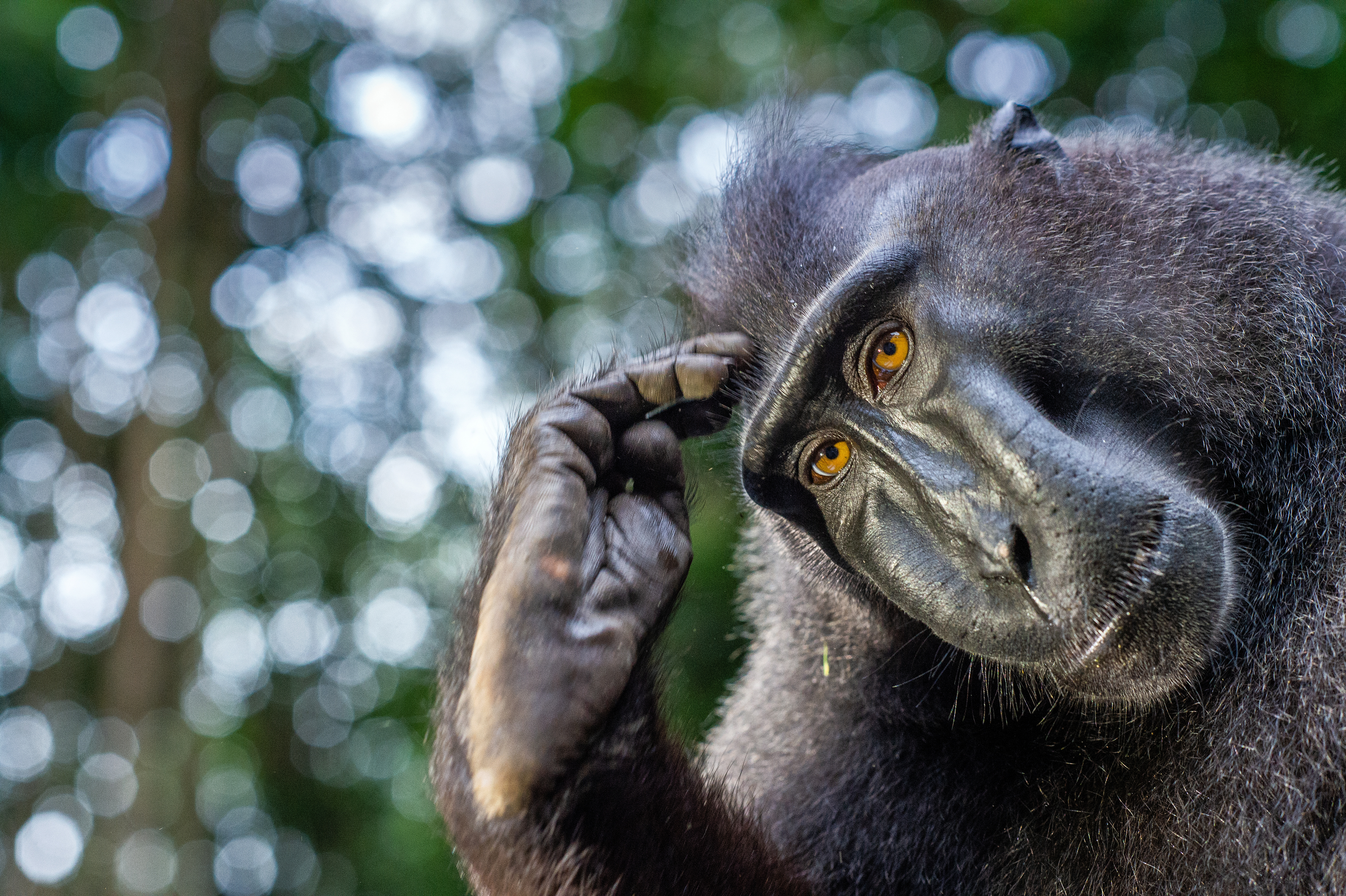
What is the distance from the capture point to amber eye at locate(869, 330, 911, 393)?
8.37 feet

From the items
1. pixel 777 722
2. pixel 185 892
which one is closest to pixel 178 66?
pixel 185 892

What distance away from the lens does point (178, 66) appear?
29.2ft

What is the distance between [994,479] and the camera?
2.23 m

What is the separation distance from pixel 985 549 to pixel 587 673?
93cm

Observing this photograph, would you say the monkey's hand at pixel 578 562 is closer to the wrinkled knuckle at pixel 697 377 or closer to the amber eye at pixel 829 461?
the wrinkled knuckle at pixel 697 377

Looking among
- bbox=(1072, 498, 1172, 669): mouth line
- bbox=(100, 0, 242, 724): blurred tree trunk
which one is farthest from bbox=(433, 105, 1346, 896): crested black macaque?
bbox=(100, 0, 242, 724): blurred tree trunk

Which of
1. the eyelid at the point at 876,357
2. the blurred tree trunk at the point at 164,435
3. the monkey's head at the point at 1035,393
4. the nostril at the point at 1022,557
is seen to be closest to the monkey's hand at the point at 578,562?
the monkey's head at the point at 1035,393

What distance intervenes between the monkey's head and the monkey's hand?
0.85ft

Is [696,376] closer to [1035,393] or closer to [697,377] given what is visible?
[697,377]

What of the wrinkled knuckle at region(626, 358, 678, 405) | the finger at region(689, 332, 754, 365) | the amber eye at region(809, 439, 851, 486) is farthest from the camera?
the finger at region(689, 332, 754, 365)

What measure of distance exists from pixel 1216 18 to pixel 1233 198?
499 cm

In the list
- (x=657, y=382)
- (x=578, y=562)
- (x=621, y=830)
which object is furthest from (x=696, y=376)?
(x=621, y=830)

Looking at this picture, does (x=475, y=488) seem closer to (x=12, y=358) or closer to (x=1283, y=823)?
(x=1283, y=823)

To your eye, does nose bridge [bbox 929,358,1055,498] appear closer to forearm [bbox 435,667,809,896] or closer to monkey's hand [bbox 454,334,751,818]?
monkey's hand [bbox 454,334,751,818]
